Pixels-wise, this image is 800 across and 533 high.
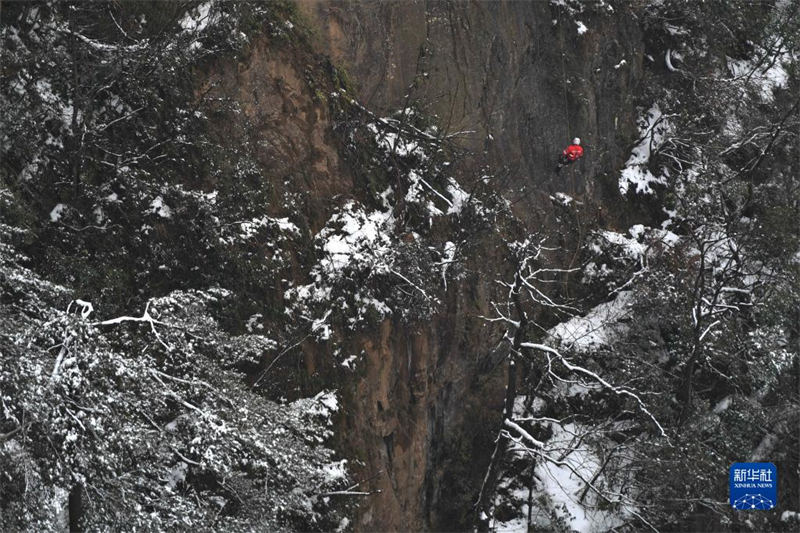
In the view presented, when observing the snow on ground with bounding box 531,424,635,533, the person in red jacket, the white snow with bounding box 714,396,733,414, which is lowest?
the snow on ground with bounding box 531,424,635,533

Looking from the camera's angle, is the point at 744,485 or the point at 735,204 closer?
the point at 744,485

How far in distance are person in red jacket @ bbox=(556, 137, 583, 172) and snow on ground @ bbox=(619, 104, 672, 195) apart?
2180 mm

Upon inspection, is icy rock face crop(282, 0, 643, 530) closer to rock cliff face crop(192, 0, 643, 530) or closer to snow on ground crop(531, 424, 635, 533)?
rock cliff face crop(192, 0, 643, 530)

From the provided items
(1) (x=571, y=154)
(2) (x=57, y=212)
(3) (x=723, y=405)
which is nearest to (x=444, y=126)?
(1) (x=571, y=154)

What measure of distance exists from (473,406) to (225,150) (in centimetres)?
654

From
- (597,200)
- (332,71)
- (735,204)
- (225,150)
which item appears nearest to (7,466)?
(225,150)

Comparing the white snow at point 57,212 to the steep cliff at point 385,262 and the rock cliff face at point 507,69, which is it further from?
the rock cliff face at point 507,69

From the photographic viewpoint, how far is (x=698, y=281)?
42.2ft

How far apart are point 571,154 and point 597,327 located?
3515 millimetres

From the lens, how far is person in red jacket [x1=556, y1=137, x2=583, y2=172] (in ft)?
47.4

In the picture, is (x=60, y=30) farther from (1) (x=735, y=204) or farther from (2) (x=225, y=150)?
(1) (x=735, y=204)

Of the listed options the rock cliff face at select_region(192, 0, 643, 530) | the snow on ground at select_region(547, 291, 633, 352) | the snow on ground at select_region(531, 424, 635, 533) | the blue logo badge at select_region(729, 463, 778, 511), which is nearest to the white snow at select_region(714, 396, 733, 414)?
the blue logo badge at select_region(729, 463, 778, 511)

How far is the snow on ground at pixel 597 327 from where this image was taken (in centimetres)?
1399

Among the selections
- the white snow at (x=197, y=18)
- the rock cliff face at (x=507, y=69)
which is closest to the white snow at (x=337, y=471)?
the rock cliff face at (x=507, y=69)
